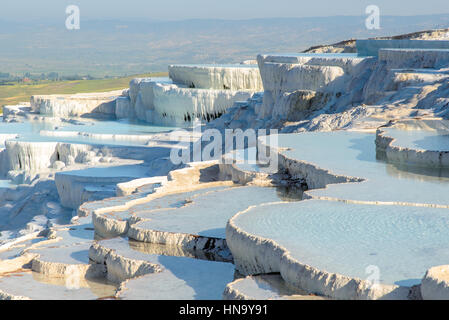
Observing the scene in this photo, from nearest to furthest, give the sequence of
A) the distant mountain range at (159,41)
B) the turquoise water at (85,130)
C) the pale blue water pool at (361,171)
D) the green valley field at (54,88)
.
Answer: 1. the pale blue water pool at (361,171)
2. the turquoise water at (85,130)
3. the green valley field at (54,88)
4. the distant mountain range at (159,41)

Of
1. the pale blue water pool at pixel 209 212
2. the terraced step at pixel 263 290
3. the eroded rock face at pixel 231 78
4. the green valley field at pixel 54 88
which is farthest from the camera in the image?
the green valley field at pixel 54 88

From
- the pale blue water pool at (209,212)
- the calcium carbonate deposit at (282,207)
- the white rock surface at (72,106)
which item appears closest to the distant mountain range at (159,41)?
the white rock surface at (72,106)

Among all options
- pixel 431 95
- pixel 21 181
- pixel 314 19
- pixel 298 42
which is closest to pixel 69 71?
pixel 298 42

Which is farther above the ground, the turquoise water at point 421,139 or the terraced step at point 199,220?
the turquoise water at point 421,139

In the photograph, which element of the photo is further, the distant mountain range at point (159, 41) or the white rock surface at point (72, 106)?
the distant mountain range at point (159, 41)

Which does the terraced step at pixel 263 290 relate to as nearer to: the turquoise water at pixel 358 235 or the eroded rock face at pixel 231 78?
the turquoise water at pixel 358 235

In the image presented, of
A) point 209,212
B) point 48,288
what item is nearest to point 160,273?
point 48,288

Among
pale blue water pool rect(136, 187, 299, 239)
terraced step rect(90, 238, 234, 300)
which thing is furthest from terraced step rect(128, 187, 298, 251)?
terraced step rect(90, 238, 234, 300)
